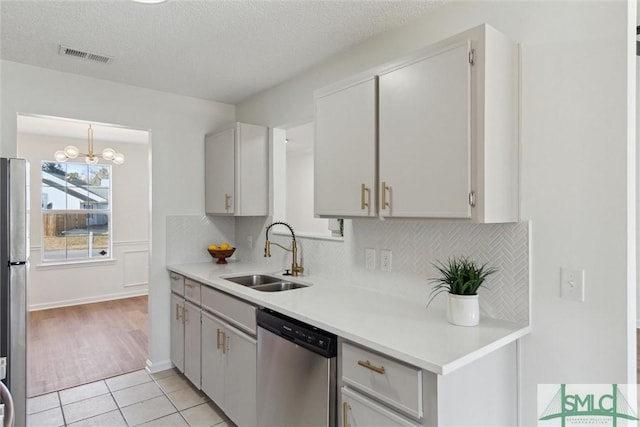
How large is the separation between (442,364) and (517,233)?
77 cm

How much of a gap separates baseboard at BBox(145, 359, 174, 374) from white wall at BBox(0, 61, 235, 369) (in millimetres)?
10

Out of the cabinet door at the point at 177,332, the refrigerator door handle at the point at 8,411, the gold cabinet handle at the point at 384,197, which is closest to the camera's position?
the refrigerator door handle at the point at 8,411

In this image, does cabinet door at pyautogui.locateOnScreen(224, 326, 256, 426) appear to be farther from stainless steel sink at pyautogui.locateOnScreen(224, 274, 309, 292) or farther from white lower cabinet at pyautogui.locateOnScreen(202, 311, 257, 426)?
stainless steel sink at pyautogui.locateOnScreen(224, 274, 309, 292)

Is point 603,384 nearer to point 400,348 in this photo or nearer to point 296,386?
point 400,348

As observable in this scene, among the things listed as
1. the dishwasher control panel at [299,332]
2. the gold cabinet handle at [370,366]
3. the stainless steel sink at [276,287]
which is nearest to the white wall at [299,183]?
the stainless steel sink at [276,287]

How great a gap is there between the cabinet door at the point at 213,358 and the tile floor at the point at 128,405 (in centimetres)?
15

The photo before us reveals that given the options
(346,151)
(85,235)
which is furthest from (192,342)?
(85,235)

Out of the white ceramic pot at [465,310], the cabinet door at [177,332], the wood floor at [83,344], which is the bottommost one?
the wood floor at [83,344]

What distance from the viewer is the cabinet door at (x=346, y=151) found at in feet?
6.37

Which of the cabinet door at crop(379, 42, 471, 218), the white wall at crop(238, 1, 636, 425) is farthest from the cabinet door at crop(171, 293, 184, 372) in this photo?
the white wall at crop(238, 1, 636, 425)

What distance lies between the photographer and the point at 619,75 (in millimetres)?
1426

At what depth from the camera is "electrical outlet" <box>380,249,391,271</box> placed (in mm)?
2266

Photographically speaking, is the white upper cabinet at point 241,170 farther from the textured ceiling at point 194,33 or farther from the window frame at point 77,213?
the window frame at point 77,213

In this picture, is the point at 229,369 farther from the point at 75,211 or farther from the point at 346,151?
the point at 75,211
